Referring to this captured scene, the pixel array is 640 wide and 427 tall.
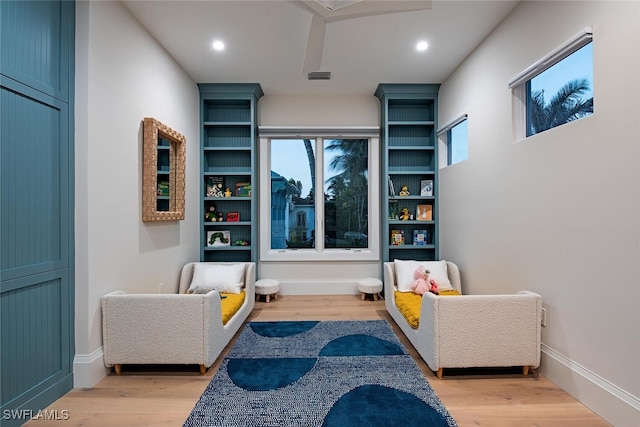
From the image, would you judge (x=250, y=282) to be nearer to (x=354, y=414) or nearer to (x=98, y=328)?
(x=98, y=328)

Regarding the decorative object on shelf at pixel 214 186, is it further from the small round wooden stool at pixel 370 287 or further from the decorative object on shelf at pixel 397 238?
the decorative object on shelf at pixel 397 238

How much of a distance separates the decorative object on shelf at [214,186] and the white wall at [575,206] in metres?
3.16

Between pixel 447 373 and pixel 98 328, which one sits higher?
pixel 98 328

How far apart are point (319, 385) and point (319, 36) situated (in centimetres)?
242

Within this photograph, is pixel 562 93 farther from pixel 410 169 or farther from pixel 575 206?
pixel 410 169

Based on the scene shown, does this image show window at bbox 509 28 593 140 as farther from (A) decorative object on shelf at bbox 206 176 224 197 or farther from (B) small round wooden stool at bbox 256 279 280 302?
(A) decorative object on shelf at bbox 206 176 224 197

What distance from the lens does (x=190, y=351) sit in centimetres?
224

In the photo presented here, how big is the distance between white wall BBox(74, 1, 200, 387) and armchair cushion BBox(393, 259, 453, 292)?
96.5 inches

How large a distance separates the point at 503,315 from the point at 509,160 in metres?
1.25

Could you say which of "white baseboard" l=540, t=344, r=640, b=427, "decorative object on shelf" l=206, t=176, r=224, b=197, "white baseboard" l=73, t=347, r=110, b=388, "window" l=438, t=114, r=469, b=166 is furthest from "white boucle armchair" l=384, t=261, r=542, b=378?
"decorative object on shelf" l=206, t=176, r=224, b=197

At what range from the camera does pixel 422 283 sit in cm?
329

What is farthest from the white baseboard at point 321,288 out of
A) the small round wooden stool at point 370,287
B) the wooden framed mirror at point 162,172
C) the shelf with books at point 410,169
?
the wooden framed mirror at point 162,172

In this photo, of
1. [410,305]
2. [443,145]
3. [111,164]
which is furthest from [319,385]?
[443,145]

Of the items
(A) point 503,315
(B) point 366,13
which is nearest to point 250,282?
(A) point 503,315
